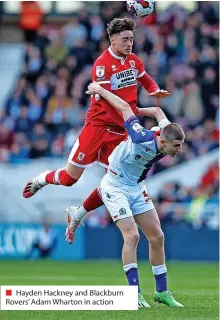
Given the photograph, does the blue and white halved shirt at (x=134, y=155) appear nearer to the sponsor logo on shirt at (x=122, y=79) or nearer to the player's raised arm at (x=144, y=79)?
the sponsor logo on shirt at (x=122, y=79)

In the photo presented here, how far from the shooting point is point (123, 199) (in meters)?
11.4

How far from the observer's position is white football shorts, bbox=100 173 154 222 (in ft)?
37.1

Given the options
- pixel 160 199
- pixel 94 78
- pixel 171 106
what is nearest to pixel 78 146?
pixel 94 78

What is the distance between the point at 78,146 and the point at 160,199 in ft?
35.5

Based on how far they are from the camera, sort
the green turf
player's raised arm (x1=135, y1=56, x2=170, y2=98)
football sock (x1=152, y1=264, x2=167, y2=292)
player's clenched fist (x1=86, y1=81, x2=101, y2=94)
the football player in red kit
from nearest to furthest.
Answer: the green turf, player's clenched fist (x1=86, y1=81, x2=101, y2=94), football sock (x1=152, y1=264, x2=167, y2=292), the football player in red kit, player's raised arm (x1=135, y1=56, x2=170, y2=98)

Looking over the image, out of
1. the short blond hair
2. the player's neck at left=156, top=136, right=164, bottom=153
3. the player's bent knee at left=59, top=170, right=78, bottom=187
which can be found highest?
the short blond hair

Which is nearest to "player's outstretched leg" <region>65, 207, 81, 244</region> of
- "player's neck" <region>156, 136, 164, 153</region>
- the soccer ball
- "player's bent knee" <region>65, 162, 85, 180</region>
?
"player's bent knee" <region>65, 162, 85, 180</region>

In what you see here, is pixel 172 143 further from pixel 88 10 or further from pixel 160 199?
pixel 88 10

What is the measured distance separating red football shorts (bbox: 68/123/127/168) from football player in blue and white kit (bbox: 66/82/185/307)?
629mm

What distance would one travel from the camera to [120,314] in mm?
10570

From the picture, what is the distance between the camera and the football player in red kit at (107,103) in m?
11.9

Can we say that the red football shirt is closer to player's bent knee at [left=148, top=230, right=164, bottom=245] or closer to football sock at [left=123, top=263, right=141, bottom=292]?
player's bent knee at [left=148, top=230, right=164, bottom=245]

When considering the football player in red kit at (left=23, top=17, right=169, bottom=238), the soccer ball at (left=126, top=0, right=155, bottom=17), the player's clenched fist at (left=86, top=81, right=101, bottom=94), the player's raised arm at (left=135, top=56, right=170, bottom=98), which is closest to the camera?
the player's clenched fist at (left=86, top=81, right=101, bottom=94)

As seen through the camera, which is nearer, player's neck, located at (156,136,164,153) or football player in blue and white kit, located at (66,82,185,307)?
player's neck, located at (156,136,164,153)
